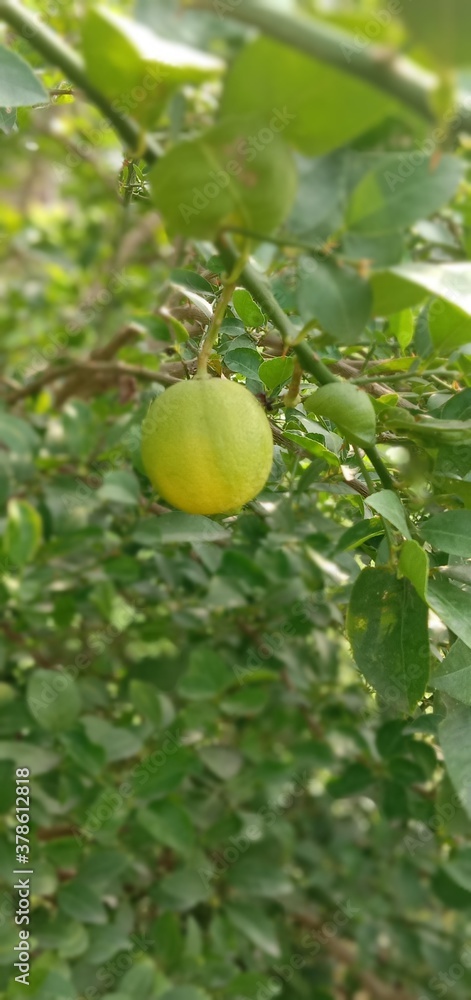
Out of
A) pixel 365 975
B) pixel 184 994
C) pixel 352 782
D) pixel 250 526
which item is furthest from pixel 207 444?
pixel 365 975

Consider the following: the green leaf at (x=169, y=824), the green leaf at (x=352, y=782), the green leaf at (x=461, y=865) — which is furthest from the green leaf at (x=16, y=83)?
the green leaf at (x=461, y=865)

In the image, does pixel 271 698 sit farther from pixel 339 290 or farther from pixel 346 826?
pixel 339 290

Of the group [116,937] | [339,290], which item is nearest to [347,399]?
[339,290]

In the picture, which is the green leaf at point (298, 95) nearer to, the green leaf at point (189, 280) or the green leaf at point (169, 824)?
the green leaf at point (189, 280)

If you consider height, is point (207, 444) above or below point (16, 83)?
below

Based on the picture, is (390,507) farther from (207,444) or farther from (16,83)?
(16,83)

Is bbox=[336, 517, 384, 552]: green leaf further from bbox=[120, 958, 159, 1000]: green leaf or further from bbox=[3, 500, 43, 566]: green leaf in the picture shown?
bbox=[120, 958, 159, 1000]: green leaf

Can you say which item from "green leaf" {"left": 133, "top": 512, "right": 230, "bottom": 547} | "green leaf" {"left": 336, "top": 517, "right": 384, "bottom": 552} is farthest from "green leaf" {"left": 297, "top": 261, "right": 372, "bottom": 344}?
"green leaf" {"left": 133, "top": 512, "right": 230, "bottom": 547}
